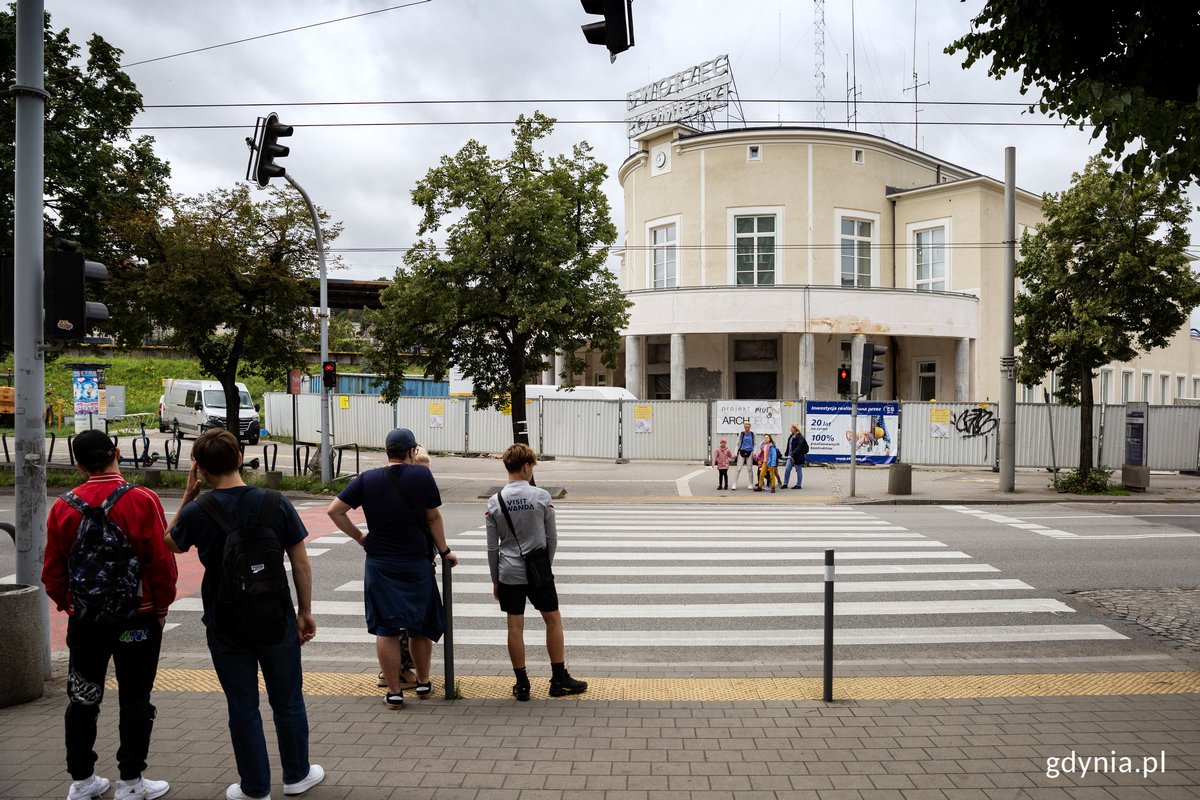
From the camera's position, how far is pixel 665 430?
27.9 metres

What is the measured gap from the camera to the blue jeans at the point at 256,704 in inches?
156

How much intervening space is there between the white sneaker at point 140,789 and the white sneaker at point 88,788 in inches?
3.0

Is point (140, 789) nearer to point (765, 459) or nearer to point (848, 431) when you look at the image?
point (765, 459)

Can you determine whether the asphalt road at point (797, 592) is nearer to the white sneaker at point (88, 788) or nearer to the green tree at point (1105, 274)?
the white sneaker at point (88, 788)

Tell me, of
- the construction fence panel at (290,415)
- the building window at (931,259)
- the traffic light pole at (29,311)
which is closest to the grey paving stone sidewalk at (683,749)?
the traffic light pole at (29,311)

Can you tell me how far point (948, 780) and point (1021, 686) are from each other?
2.01 meters

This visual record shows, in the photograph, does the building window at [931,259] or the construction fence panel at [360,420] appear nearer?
the construction fence panel at [360,420]

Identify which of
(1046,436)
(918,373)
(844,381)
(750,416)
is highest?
(918,373)

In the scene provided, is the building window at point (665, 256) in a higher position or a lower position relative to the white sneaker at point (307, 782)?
higher

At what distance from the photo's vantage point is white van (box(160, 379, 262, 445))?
3259cm

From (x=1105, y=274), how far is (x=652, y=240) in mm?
20905

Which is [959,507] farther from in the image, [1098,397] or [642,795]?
[1098,397]

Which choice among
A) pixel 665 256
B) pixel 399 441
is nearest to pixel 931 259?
Result: pixel 665 256

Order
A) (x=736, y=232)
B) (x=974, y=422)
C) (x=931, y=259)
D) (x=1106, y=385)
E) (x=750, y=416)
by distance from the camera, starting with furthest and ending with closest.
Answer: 1. (x=1106, y=385)
2. (x=931, y=259)
3. (x=736, y=232)
4. (x=750, y=416)
5. (x=974, y=422)
